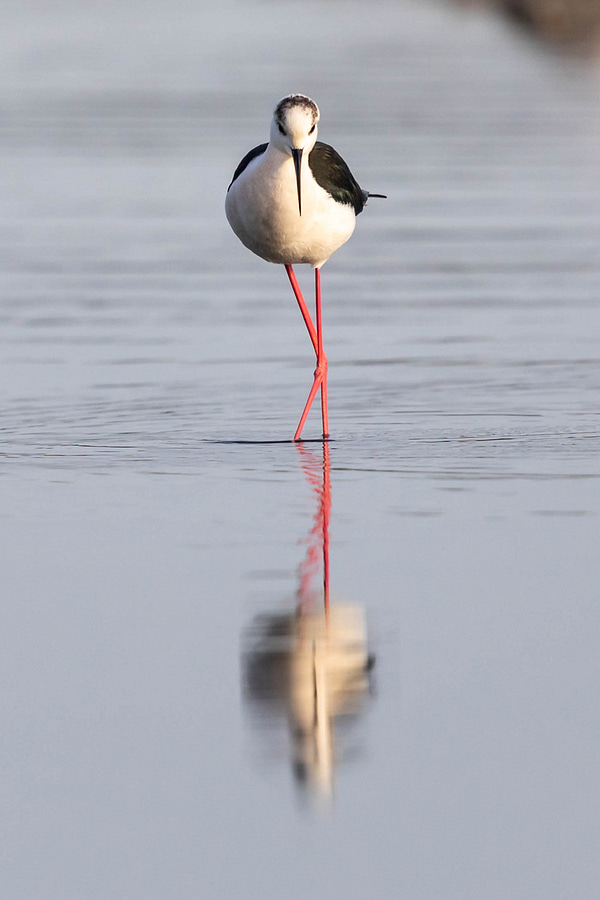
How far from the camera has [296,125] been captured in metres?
6.78

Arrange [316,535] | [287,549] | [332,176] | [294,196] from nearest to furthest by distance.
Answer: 1. [287,549]
2. [316,535]
3. [294,196]
4. [332,176]

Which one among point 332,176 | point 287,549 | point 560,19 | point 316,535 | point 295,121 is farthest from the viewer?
point 560,19

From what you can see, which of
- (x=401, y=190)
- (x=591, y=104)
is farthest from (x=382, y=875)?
(x=591, y=104)

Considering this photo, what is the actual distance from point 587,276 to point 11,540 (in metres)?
6.74

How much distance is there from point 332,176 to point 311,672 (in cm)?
364

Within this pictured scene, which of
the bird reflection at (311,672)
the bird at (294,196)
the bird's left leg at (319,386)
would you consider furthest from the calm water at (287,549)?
the bird at (294,196)

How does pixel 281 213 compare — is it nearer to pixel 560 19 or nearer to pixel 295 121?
pixel 295 121

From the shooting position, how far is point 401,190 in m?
15.9

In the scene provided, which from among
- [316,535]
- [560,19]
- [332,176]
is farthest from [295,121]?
[560,19]

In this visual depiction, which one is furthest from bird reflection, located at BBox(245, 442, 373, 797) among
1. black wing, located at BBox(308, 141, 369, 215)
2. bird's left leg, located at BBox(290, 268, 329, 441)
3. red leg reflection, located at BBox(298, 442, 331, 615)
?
black wing, located at BBox(308, 141, 369, 215)

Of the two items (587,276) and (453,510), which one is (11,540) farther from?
(587,276)

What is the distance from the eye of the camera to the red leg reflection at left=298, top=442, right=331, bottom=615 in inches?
187

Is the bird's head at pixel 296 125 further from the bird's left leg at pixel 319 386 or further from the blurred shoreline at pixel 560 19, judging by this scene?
the blurred shoreline at pixel 560 19

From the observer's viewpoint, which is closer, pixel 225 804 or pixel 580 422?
pixel 225 804
